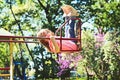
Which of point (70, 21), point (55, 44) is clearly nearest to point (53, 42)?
point (55, 44)

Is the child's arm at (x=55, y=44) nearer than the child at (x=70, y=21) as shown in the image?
Yes

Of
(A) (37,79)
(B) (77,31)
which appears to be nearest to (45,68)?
(A) (37,79)

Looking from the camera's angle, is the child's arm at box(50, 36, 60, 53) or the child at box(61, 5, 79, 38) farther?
the child at box(61, 5, 79, 38)

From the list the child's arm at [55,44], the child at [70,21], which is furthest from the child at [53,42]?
the child at [70,21]

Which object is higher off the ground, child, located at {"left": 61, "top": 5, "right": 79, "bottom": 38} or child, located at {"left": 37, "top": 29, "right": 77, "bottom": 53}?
child, located at {"left": 61, "top": 5, "right": 79, "bottom": 38}

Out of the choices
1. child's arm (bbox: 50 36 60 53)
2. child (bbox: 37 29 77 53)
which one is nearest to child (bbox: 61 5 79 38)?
child (bbox: 37 29 77 53)

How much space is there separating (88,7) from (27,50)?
27.5 feet

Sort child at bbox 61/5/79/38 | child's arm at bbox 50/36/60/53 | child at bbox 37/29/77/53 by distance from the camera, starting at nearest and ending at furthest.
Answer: child's arm at bbox 50/36/60/53, child at bbox 37/29/77/53, child at bbox 61/5/79/38

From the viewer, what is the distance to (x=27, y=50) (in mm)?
37594

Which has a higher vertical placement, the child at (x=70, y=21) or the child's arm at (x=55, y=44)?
the child at (x=70, y=21)

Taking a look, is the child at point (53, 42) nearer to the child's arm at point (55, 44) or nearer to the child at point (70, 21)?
the child's arm at point (55, 44)

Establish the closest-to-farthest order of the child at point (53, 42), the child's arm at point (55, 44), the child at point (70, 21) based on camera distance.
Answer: the child's arm at point (55, 44), the child at point (53, 42), the child at point (70, 21)

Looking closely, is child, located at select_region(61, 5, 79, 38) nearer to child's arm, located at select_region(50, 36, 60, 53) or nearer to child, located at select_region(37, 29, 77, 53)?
child, located at select_region(37, 29, 77, 53)

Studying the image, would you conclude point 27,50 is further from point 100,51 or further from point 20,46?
point 100,51
